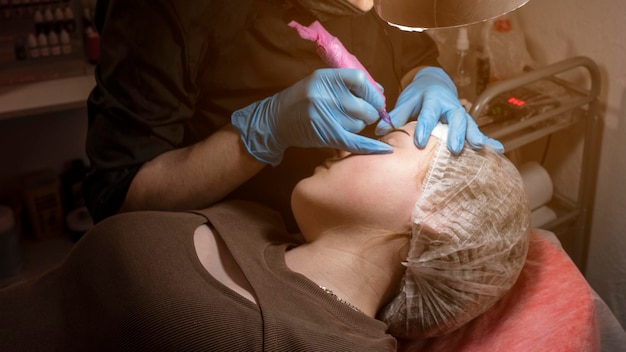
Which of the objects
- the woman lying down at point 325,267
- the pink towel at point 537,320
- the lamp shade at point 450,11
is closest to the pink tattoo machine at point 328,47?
the woman lying down at point 325,267

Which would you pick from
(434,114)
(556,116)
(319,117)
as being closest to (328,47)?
(319,117)

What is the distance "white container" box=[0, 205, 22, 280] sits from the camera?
7.66 ft

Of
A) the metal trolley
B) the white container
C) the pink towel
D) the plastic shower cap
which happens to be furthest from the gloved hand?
the white container

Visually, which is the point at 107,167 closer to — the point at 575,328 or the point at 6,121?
the point at 575,328

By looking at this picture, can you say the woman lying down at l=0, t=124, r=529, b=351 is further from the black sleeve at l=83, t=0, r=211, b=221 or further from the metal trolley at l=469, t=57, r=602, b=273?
the metal trolley at l=469, t=57, r=602, b=273

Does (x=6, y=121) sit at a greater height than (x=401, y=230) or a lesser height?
lesser

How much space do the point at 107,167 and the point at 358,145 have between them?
20.6 inches

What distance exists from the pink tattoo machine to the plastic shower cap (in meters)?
0.20

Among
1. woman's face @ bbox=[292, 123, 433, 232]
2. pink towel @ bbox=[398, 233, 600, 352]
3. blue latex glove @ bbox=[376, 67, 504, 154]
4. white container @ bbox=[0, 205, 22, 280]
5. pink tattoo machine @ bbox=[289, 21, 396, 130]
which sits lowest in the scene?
white container @ bbox=[0, 205, 22, 280]

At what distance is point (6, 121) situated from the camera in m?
2.47

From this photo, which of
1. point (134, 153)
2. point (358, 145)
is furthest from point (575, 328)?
point (134, 153)

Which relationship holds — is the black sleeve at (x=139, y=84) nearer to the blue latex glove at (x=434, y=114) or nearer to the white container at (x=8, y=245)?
the blue latex glove at (x=434, y=114)

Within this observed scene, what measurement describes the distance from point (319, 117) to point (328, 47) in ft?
0.49

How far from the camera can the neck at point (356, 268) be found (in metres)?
1.28
